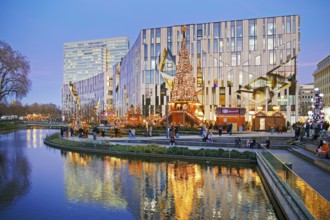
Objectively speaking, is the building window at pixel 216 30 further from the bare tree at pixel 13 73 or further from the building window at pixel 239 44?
the bare tree at pixel 13 73

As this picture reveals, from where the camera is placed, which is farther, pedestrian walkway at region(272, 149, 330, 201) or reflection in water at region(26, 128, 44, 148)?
reflection in water at region(26, 128, 44, 148)

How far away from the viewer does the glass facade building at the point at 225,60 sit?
225 ft

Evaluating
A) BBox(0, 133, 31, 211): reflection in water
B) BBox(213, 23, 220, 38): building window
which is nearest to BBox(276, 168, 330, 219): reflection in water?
BBox(0, 133, 31, 211): reflection in water

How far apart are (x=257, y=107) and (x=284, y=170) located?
188ft

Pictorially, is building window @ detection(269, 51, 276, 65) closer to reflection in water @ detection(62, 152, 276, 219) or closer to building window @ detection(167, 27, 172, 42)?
building window @ detection(167, 27, 172, 42)

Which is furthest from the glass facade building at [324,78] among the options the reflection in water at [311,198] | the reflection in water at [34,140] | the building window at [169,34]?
the reflection in water at [311,198]

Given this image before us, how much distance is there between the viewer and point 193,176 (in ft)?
69.5

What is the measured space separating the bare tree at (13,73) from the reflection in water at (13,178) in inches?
1460

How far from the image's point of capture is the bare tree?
2467 inches

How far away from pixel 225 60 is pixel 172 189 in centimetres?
5796

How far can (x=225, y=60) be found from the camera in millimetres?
72438

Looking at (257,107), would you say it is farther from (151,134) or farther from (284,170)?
(284,170)

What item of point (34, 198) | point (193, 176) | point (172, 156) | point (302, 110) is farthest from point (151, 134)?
point (302, 110)

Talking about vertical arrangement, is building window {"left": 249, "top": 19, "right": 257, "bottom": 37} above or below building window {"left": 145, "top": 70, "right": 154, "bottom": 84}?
above
